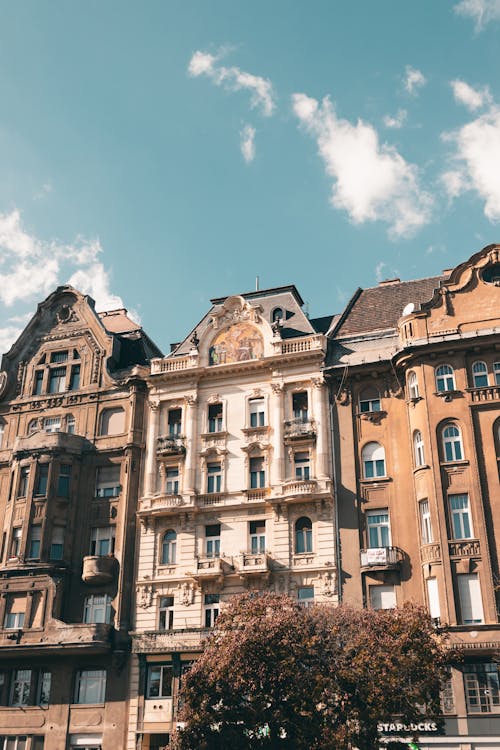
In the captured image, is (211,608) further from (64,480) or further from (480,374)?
(480,374)

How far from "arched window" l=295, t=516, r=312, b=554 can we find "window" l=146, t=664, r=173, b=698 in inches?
363

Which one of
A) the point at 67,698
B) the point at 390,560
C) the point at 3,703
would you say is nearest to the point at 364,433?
the point at 390,560

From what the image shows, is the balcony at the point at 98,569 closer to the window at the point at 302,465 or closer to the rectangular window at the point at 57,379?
the window at the point at 302,465

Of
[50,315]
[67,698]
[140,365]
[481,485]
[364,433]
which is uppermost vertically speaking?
[50,315]

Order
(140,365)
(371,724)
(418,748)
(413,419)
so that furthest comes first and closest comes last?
(140,365), (413,419), (418,748), (371,724)

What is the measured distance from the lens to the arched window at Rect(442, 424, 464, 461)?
42.8 m

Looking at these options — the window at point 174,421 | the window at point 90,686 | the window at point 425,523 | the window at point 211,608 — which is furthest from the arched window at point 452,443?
the window at point 90,686

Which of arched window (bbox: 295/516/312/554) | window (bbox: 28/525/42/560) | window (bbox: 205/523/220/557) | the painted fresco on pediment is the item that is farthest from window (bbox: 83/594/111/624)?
the painted fresco on pediment

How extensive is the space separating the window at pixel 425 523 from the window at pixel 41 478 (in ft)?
72.4

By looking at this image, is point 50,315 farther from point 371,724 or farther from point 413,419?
point 371,724

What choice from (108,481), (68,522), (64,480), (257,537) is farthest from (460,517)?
(64,480)

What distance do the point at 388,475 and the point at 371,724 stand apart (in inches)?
631

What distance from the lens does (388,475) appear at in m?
44.8

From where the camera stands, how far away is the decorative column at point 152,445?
49.1 m
